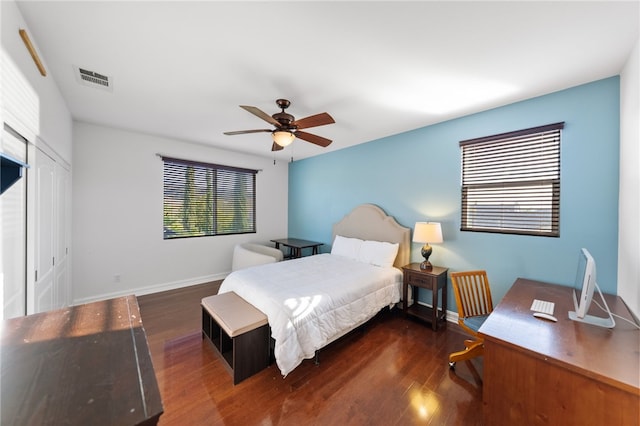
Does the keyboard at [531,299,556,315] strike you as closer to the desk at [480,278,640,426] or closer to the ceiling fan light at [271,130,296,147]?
the desk at [480,278,640,426]

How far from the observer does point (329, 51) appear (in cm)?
178

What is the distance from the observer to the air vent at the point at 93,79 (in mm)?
2080

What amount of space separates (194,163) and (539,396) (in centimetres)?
491

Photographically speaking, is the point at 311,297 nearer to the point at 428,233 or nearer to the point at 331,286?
the point at 331,286

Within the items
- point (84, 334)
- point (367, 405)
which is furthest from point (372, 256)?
point (84, 334)

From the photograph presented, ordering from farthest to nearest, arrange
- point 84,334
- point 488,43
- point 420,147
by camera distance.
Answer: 1. point 420,147
2. point 488,43
3. point 84,334

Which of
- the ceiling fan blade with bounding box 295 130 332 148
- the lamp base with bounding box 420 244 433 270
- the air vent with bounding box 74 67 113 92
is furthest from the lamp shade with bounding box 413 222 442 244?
the air vent with bounding box 74 67 113 92

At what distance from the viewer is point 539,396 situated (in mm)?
1215

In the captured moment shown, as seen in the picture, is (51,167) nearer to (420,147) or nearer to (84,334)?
(84,334)

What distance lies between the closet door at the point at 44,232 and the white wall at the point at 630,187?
441 centimetres

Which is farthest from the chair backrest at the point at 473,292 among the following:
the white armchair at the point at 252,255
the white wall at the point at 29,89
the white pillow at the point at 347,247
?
the white wall at the point at 29,89

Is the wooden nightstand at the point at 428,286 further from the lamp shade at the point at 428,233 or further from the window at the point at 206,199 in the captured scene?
the window at the point at 206,199

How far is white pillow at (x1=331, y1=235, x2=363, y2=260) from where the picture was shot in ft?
12.2

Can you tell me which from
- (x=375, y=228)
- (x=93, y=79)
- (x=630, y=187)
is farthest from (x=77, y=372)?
(x=375, y=228)
